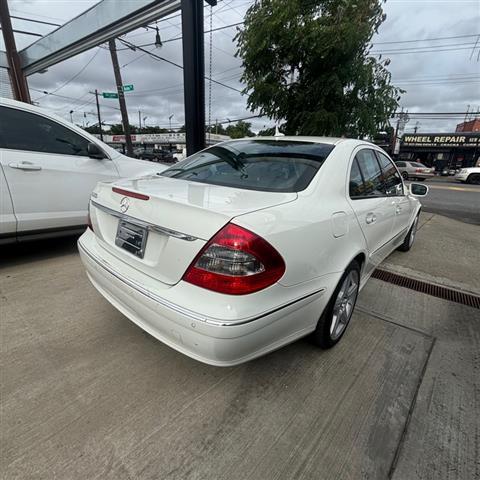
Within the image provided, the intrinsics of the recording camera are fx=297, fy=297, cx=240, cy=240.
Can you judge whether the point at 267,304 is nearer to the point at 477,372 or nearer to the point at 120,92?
the point at 477,372

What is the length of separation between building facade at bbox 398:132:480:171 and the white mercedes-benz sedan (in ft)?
134

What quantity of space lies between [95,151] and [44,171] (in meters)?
0.61

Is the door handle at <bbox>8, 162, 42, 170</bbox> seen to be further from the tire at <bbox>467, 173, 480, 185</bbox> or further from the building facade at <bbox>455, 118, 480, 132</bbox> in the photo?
the building facade at <bbox>455, 118, 480, 132</bbox>

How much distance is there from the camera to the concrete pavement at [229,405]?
1.38m

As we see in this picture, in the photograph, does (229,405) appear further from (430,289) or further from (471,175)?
(471,175)

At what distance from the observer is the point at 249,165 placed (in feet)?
7.50

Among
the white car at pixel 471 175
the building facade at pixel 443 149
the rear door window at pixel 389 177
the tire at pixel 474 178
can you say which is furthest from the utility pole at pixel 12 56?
the building facade at pixel 443 149

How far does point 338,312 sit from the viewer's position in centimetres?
215

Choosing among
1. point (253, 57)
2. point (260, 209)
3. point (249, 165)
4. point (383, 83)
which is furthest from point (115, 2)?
point (260, 209)

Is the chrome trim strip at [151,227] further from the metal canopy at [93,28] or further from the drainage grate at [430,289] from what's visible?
the metal canopy at [93,28]

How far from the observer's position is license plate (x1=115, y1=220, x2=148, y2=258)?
5.42 feet

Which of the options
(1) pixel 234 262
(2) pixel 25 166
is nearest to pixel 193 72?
(2) pixel 25 166

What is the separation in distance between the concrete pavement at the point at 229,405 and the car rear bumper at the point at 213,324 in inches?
14.9

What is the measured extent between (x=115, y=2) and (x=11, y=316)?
7.88 m
